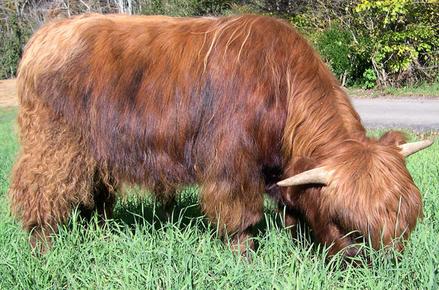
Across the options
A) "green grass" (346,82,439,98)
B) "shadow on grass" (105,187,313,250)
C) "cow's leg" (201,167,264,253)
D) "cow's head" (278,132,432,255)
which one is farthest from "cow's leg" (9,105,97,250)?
"green grass" (346,82,439,98)

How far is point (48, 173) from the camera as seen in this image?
4562 millimetres

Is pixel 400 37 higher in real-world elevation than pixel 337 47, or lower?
higher

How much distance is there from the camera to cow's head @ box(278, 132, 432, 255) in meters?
3.38

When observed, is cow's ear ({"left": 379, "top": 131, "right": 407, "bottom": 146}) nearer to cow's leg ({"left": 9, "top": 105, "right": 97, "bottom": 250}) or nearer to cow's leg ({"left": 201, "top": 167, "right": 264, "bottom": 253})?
cow's leg ({"left": 201, "top": 167, "right": 264, "bottom": 253})

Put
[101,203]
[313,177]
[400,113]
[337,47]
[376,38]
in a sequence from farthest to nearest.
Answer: [337,47], [376,38], [400,113], [101,203], [313,177]

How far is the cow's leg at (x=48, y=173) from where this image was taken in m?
4.55

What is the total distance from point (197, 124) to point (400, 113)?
11.2m

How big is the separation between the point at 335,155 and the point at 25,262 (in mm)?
2137

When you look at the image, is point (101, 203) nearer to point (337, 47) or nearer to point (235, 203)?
point (235, 203)

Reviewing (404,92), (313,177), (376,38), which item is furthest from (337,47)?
(313,177)

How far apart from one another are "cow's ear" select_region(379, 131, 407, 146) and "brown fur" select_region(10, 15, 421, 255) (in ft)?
0.08

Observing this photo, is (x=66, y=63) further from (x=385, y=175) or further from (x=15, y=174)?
(x=385, y=175)

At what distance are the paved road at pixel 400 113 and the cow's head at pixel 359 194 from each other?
28.0 feet

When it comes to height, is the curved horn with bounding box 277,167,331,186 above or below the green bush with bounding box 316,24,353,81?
above
